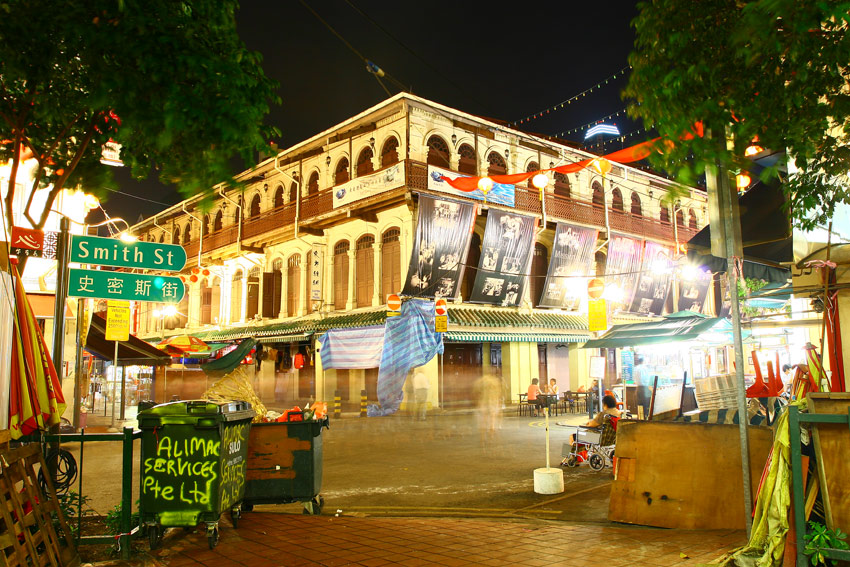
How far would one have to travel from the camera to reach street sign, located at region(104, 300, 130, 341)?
14648 millimetres

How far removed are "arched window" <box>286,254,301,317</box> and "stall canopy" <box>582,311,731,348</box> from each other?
60.7 ft

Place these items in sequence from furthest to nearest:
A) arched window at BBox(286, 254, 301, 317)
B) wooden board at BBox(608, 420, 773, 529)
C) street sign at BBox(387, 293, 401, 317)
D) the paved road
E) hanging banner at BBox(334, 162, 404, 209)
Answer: arched window at BBox(286, 254, 301, 317)
hanging banner at BBox(334, 162, 404, 209)
street sign at BBox(387, 293, 401, 317)
the paved road
wooden board at BBox(608, 420, 773, 529)

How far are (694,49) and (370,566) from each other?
16.7 feet

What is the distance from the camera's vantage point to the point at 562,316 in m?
27.1

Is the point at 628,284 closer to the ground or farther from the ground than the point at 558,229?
closer to the ground

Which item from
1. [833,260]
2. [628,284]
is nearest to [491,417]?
[628,284]

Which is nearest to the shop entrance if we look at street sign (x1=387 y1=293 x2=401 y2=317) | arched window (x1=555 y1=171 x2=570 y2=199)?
street sign (x1=387 y1=293 x2=401 y2=317)

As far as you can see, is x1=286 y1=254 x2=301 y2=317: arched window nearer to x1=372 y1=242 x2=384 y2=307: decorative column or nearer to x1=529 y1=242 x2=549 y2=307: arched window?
x1=372 y1=242 x2=384 y2=307: decorative column

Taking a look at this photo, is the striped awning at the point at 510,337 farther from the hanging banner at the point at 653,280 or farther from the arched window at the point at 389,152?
the arched window at the point at 389,152

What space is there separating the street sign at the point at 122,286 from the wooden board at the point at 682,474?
19.4ft

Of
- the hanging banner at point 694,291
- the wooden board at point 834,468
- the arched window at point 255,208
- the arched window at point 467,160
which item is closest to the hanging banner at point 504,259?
the arched window at point 467,160

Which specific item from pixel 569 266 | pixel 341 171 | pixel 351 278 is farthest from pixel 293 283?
pixel 569 266

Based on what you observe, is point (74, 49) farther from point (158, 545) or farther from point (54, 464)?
point (158, 545)

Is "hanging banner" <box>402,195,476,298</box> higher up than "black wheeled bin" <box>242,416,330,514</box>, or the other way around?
"hanging banner" <box>402,195,476,298</box>
